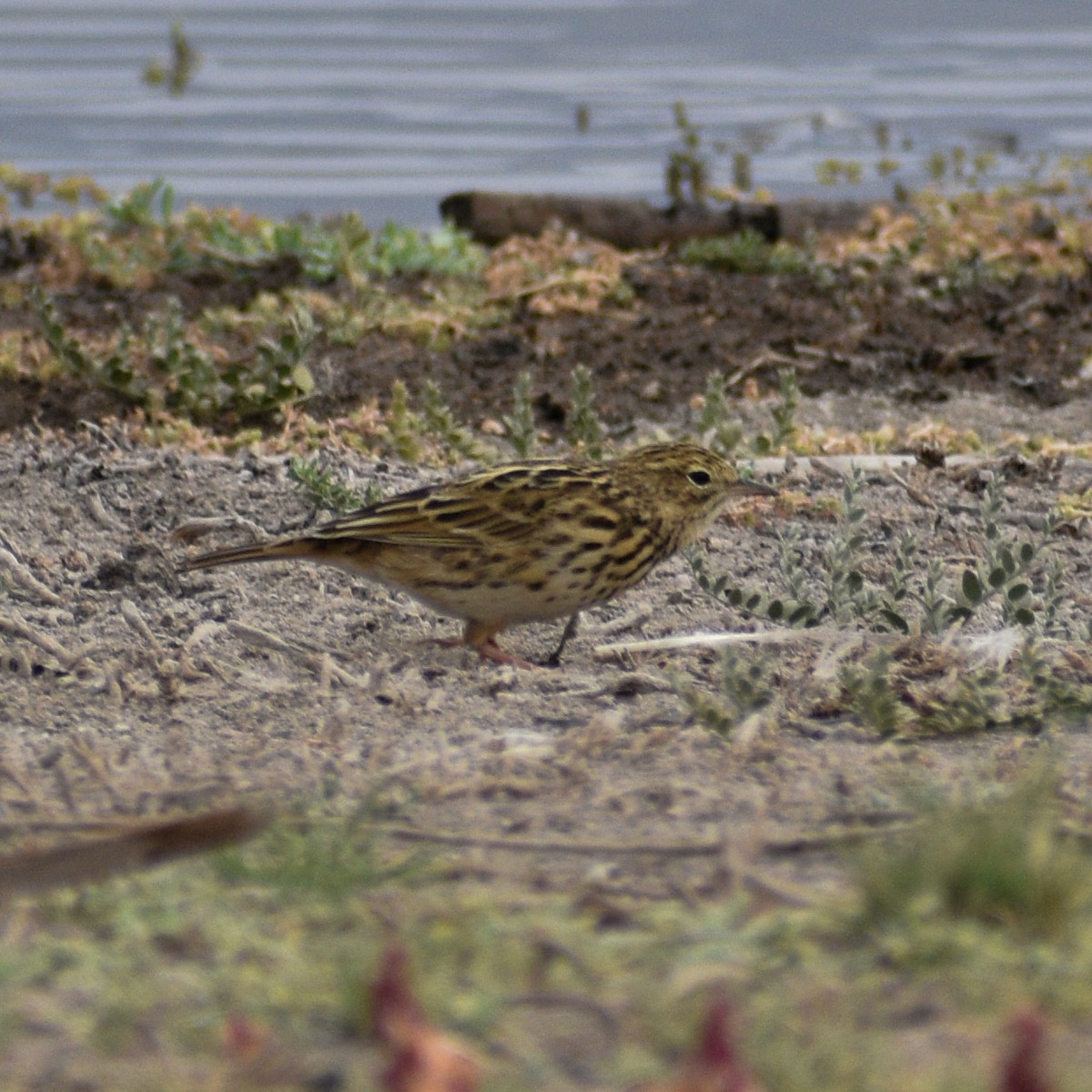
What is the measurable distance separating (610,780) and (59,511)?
3.92 m

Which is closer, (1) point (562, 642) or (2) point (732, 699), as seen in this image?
(2) point (732, 699)

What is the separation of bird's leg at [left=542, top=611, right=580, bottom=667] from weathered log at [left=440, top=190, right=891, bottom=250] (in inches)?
302

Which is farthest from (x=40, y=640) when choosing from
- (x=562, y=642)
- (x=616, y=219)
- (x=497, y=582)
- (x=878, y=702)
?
(x=616, y=219)

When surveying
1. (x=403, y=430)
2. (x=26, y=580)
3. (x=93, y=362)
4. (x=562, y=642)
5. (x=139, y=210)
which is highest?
(x=139, y=210)

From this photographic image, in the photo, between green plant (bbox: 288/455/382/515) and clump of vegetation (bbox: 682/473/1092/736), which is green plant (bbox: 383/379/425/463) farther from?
clump of vegetation (bbox: 682/473/1092/736)

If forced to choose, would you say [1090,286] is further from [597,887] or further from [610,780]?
[597,887]

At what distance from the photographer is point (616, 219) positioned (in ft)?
46.6

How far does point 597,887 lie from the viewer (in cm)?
400

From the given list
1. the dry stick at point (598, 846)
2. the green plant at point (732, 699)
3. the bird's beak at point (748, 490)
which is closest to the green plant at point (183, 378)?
the bird's beak at point (748, 490)

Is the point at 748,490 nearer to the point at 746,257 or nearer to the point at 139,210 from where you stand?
the point at 746,257

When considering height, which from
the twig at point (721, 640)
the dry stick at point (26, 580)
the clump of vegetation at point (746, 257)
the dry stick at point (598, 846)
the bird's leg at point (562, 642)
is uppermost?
the clump of vegetation at point (746, 257)

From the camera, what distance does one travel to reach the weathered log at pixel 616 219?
14172mm

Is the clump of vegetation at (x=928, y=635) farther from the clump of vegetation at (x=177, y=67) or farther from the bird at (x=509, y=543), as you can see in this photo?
the clump of vegetation at (x=177, y=67)

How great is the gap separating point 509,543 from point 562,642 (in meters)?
0.47
